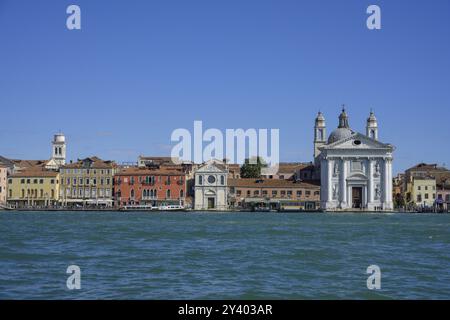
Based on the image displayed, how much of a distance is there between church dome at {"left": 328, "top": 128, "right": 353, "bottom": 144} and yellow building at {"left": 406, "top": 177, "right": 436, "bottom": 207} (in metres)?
7.23

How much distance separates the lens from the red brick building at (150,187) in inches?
2552

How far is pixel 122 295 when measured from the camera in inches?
466

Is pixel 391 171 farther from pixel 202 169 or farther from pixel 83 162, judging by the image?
pixel 83 162

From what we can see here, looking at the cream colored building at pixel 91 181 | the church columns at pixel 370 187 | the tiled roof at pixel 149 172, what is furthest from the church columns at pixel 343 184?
the cream colored building at pixel 91 181

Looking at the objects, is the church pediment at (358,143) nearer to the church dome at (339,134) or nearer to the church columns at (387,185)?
the church columns at (387,185)

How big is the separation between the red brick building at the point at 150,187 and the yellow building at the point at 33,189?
5663mm

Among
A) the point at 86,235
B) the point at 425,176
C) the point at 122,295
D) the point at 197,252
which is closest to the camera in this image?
the point at 122,295

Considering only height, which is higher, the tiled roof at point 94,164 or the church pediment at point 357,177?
the tiled roof at point 94,164

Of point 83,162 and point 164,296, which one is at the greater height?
point 83,162

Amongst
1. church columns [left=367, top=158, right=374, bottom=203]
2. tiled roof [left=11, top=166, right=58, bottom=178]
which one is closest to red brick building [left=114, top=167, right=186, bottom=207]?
tiled roof [left=11, top=166, right=58, bottom=178]

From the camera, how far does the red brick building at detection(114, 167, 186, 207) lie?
64.8 metres
